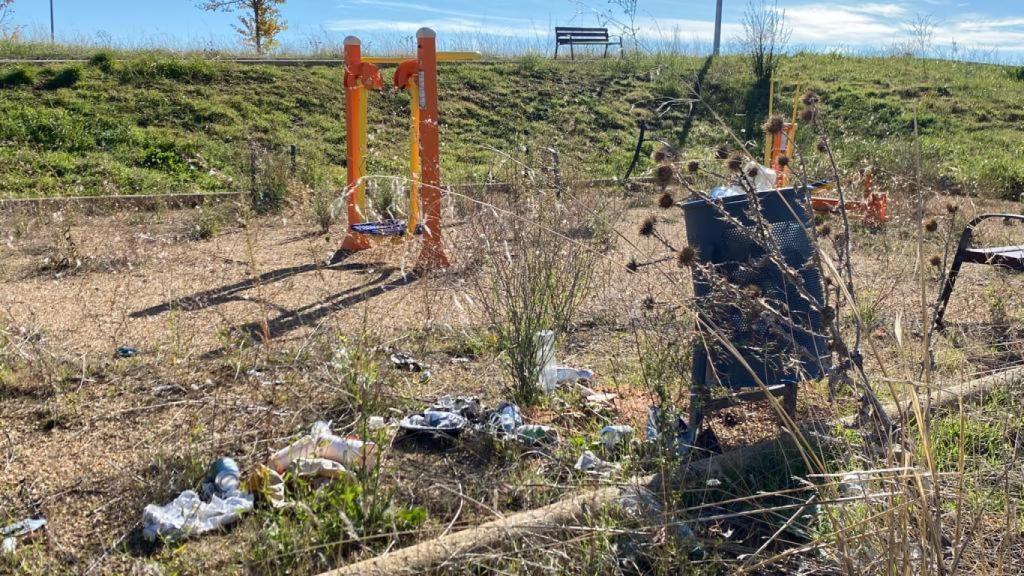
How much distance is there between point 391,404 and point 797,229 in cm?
171

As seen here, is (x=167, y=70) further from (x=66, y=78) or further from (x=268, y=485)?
(x=268, y=485)

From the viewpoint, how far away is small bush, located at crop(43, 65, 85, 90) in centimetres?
1460

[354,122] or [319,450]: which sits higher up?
[354,122]

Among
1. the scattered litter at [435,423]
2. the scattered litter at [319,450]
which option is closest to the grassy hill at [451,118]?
the scattered litter at [435,423]

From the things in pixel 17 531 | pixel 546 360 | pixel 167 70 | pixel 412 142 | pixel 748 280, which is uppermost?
pixel 167 70

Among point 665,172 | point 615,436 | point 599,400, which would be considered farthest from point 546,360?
point 665,172

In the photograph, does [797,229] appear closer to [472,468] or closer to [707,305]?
[707,305]

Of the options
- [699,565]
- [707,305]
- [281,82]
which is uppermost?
[281,82]

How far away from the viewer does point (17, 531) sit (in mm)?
2787

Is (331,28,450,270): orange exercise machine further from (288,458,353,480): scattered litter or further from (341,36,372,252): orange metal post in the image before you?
(288,458,353,480): scattered litter

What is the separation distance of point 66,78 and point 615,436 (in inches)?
566

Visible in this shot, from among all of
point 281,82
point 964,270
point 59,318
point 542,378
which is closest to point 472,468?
point 542,378

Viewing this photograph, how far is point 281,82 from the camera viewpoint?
54.8ft

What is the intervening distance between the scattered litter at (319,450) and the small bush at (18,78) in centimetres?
1374
